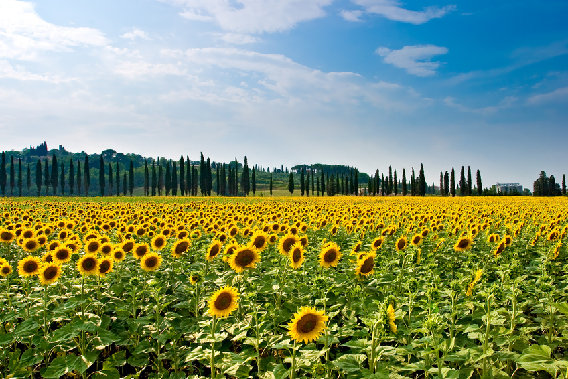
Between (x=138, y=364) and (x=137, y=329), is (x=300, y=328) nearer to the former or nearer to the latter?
(x=138, y=364)

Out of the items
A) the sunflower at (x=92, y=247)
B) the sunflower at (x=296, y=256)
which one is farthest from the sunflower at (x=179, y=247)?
the sunflower at (x=296, y=256)

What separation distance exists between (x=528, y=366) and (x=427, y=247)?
7819mm

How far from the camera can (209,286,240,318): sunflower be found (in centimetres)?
435

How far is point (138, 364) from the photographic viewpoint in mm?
4516

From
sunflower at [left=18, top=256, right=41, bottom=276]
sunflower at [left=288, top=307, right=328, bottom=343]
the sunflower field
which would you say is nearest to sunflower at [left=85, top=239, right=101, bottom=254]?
the sunflower field

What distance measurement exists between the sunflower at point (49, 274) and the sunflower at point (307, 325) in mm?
4324

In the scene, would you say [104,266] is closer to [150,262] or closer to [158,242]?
[150,262]

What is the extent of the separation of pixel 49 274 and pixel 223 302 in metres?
3.38

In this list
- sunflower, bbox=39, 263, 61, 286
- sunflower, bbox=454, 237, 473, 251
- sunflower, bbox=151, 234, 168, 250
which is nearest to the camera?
sunflower, bbox=39, 263, 61, 286

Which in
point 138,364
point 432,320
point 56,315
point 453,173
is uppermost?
point 453,173

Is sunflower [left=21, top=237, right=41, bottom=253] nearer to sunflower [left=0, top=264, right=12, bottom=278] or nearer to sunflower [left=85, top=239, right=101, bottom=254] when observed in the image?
sunflower [left=0, top=264, right=12, bottom=278]

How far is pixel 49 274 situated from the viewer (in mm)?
5664

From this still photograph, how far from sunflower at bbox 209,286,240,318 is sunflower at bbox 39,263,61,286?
3.15 metres

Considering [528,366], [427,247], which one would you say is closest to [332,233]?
[427,247]
